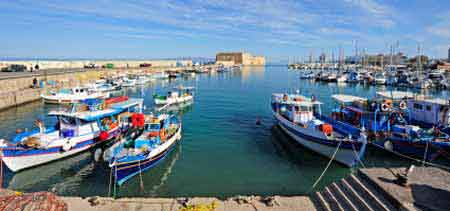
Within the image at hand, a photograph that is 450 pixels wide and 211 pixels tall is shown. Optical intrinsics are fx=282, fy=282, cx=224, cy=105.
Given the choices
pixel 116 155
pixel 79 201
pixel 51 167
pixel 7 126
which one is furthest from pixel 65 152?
pixel 7 126

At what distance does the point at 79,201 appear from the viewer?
1170cm

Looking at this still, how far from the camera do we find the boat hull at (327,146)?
18.9 metres

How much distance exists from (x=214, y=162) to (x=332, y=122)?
11.9 metres

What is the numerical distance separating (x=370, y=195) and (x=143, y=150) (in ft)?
42.9

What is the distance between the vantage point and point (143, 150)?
18031 millimetres

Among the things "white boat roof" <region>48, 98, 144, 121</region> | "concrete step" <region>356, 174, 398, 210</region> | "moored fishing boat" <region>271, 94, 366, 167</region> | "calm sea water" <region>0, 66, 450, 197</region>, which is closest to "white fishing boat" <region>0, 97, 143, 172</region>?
"white boat roof" <region>48, 98, 144, 121</region>

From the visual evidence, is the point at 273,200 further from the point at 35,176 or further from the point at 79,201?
the point at 35,176

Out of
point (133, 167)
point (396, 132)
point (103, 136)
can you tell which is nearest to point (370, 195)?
point (133, 167)

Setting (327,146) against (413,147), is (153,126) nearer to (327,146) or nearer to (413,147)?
(327,146)

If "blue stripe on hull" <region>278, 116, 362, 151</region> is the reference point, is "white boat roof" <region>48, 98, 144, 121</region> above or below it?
above

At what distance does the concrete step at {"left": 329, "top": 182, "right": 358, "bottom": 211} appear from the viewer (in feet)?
34.0

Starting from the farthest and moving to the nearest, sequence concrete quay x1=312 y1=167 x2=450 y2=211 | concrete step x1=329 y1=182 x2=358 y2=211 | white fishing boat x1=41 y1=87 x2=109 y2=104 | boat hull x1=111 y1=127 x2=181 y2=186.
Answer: white fishing boat x1=41 y1=87 x2=109 y2=104 → boat hull x1=111 y1=127 x2=181 y2=186 → concrete step x1=329 y1=182 x2=358 y2=211 → concrete quay x1=312 y1=167 x2=450 y2=211

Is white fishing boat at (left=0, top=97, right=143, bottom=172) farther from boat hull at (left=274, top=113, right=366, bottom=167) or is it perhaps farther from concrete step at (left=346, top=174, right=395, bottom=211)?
concrete step at (left=346, top=174, right=395, bottom=211)

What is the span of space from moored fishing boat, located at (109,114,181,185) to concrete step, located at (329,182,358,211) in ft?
36.1
